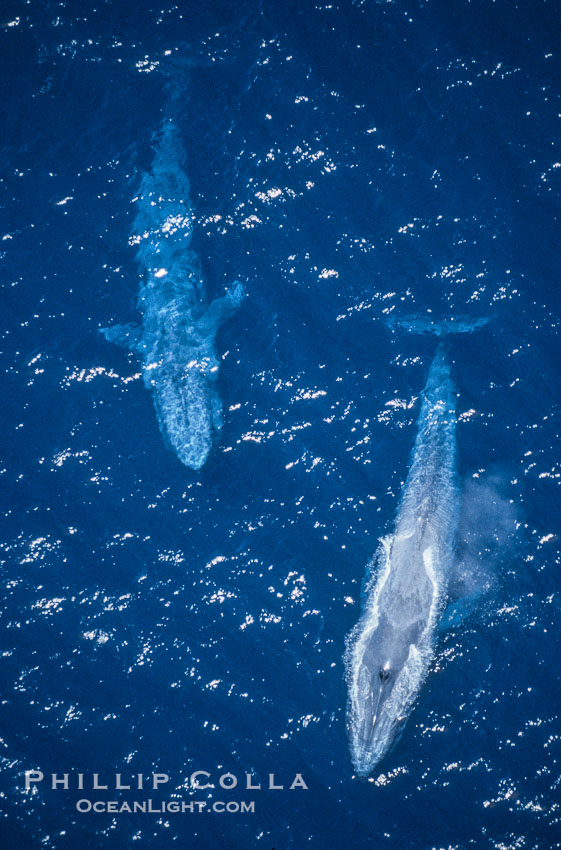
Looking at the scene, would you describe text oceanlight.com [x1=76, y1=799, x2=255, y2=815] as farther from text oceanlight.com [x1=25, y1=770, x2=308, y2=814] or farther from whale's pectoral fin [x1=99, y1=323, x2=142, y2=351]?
whale's pectoral fin [x1=99, y1=323, x2=142, y2=351]

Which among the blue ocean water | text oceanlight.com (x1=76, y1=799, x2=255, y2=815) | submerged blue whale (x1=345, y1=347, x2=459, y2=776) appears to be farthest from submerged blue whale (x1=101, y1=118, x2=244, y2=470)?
text oceanlight.com (x1=76, y1=799, x2=255, y2=815)

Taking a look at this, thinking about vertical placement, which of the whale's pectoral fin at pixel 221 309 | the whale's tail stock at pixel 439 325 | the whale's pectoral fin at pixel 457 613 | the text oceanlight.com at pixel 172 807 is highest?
the whale's pectoral fin at pixel 221 309

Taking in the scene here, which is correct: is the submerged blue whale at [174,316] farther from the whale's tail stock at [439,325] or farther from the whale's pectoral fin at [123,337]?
the whale's tail stock at [439,325]

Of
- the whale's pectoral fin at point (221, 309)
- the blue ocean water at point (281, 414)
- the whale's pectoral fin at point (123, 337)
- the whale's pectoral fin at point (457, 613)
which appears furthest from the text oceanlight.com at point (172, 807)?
the whale's pectoral fin at point (221, 309)

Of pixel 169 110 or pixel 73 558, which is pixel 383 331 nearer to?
pixel 169 110

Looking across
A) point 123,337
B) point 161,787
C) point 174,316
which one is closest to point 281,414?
point 174,316

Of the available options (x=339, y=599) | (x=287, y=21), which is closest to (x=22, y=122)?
(x=287, y=21)
